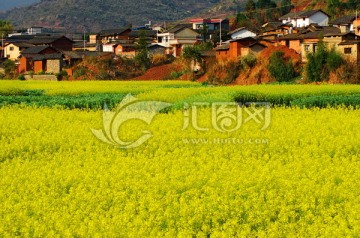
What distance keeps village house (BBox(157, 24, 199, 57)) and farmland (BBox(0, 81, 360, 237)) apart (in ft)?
209

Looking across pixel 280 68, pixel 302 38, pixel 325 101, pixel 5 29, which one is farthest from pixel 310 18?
pixel 5 29

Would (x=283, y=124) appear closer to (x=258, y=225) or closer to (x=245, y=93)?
(x=258, y=225)

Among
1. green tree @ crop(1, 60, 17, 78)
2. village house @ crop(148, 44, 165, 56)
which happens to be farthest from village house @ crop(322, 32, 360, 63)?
green tree @ crop(1, 60, 17, 78)

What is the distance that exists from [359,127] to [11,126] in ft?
32.7

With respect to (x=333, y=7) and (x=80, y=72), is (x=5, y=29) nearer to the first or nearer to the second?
(x=80, y=72)

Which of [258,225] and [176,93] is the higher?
[176,93]

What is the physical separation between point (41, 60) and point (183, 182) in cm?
6229

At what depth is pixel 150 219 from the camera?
8.22 m

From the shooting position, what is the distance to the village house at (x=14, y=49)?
87812 mm

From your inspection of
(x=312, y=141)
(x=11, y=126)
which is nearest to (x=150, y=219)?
(x=312, y=141)

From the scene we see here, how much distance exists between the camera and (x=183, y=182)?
10180mm

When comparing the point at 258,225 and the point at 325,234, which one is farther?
the point at 258,225

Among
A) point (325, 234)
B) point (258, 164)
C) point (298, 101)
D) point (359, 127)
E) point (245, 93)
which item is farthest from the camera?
point (245, 93)

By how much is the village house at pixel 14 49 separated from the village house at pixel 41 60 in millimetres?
11537
